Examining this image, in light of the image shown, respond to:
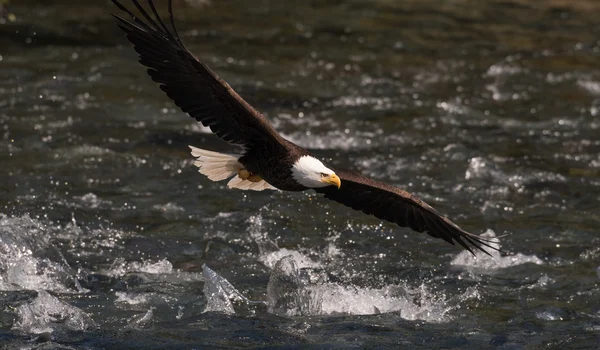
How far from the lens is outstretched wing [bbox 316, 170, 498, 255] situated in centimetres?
687

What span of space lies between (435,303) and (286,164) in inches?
51.2

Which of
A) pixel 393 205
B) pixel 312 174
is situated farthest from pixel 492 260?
pixel 312 174

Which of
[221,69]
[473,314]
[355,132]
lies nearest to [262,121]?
[473,314]

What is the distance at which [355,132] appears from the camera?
10234 mm

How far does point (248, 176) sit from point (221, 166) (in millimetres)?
196

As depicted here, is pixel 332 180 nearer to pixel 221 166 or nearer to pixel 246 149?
pixel 246 149

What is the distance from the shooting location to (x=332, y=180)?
6512 mm

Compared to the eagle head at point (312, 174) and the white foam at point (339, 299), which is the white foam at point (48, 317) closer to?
the white foam at point (339, 299)

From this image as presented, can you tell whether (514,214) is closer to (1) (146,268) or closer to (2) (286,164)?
(2) (286,164)

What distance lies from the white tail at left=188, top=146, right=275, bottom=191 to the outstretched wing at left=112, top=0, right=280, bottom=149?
306 millimetres

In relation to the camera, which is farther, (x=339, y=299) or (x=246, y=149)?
(x=246, y=149)

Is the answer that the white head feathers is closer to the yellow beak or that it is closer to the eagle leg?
the yellow beak

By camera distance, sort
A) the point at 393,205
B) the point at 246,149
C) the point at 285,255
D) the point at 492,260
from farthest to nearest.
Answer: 1. the point at 492,260
2. the point at 285,255
3. the point at 393,205
4. the point at 246,149

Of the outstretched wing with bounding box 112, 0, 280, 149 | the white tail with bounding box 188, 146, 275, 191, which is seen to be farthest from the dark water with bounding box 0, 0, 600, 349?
the outstretched wing with bounding box 112, 0, 280, 149
